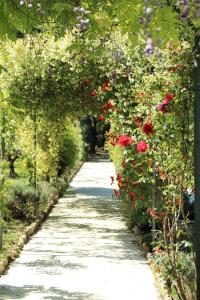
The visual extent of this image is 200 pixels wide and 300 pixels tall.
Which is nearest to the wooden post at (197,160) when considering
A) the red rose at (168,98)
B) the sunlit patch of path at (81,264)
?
the red rose at (168,98)

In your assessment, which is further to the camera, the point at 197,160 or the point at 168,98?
the point at 168,98

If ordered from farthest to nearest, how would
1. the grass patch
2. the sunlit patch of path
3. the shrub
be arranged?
the shrub → the grass patch → the sunlit patch of path

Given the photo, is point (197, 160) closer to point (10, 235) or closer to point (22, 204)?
point (10, 235)

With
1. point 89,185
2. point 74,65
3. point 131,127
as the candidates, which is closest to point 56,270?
point 131,127

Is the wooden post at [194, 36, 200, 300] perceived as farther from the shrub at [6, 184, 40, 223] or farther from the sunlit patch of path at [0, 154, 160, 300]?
the shrub at [6, 184, 40, 223]

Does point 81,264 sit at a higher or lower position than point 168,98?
lower

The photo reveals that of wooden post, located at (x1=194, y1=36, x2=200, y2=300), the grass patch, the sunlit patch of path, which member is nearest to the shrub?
the grass patch

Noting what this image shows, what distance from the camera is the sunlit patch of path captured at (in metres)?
7.47

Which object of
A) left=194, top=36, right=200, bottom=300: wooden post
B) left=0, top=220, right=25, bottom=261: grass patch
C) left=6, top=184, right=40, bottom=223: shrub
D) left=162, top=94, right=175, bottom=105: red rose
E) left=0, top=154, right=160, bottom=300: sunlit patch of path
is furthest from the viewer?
left=6, top=184, right=40, bottom=223: shrub

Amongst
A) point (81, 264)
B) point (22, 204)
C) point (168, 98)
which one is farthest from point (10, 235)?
point (168, 98)

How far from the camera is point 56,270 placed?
28.9ft

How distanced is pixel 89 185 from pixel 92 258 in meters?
13.4

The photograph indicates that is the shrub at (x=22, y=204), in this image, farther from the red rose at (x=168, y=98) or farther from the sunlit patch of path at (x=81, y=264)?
the red rose at (x=168, y=98)

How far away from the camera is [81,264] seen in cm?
930
